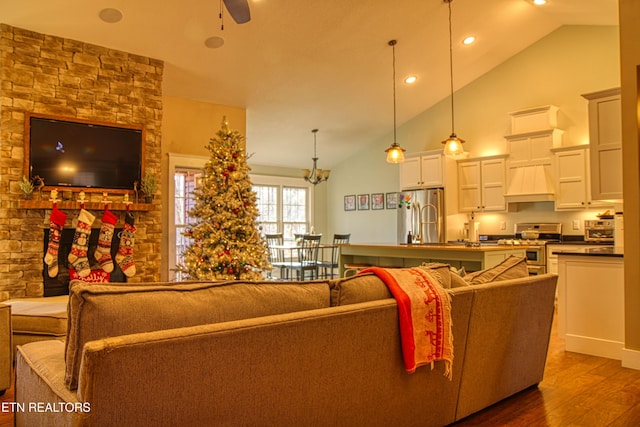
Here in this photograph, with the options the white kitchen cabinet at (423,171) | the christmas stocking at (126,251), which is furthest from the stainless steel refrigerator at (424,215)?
the christmas stocking at (126,251)

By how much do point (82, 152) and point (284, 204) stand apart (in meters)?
4.94

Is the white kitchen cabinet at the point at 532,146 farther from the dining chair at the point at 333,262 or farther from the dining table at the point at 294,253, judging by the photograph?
the dining table at the point at 294,253

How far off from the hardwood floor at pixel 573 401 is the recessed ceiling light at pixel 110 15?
3358mm

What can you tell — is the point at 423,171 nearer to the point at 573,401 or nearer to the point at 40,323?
the point at 573,401

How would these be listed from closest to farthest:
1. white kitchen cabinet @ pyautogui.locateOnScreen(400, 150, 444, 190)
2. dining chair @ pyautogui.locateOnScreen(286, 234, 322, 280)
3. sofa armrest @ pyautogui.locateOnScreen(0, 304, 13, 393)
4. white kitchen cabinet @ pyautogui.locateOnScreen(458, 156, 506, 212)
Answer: sofa armrest @ pyautogui.locateOnScreen(0, 304, 13, 393)
white kitchen cabinet @ pyautogui.locateOnScreen(458, 156, 506, 212)
dining chair @ pyautogui.locateOnScreen(286, 234, 322, 280)
white kitchen cabinet @ pyautogui.locateOnScreen(400, 150, 444, 190)

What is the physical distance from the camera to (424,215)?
7516mm

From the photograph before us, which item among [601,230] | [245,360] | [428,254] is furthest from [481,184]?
[245,360]

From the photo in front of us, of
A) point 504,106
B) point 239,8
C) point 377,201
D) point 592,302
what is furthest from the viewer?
point 377,201

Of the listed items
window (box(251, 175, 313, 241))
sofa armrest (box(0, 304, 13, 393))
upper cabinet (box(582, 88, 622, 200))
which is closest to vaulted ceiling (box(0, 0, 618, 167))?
window (box(251, 175, 313, 241))

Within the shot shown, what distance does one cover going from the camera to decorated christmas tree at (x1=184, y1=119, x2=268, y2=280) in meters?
4.29

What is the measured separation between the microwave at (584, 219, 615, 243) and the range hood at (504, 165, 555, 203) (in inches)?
38.0

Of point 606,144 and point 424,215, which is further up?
point 606,144

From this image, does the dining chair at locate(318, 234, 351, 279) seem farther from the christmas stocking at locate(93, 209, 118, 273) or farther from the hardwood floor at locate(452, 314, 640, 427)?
the hardwood floor at locate(452, 314, 640, 427)

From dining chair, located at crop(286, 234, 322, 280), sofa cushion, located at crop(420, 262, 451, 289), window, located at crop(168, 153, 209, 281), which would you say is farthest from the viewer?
dining chair, located at crop(286, 234, 322, 280)
